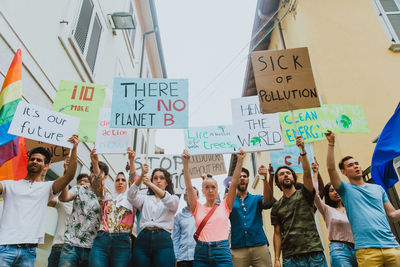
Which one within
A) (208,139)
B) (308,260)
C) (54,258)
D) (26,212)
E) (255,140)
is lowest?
(308,260)

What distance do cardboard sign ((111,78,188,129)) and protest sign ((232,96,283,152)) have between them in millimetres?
857

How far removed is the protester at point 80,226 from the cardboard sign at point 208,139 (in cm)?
188

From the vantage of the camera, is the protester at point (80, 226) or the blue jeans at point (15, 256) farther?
the protester at point (80, 226)

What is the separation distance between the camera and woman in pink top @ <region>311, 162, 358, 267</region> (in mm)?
3373

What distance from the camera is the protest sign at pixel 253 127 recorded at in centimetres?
418

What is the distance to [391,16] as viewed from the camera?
7.57m

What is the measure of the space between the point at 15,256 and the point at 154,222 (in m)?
1.32

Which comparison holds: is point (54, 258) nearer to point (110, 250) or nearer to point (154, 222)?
point (110, 250)

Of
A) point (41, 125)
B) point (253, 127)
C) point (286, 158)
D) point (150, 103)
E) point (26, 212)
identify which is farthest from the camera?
point (286, 158)

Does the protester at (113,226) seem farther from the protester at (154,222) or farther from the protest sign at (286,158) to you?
the protest sign at (286,158)

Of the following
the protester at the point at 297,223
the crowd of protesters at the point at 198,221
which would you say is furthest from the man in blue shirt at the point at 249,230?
the protester at the point at 297,223

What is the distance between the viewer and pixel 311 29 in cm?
739

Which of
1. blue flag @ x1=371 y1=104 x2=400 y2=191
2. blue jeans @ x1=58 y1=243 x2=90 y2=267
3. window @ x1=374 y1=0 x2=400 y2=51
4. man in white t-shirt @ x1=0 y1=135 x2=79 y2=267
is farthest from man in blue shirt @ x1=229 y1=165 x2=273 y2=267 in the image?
window @ x1=374 y1=0 x2=400 y2=51

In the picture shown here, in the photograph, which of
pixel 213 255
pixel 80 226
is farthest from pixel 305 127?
pixel 80 226
